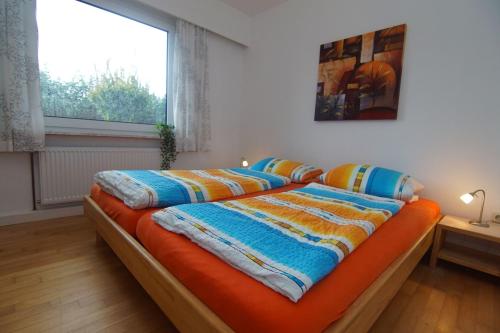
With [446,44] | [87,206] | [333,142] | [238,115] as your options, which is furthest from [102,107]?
[446,44]

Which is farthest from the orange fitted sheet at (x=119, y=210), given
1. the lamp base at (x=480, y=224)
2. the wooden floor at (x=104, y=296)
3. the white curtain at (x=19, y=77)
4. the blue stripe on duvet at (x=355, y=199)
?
the lamp base at (x=480, y=224)

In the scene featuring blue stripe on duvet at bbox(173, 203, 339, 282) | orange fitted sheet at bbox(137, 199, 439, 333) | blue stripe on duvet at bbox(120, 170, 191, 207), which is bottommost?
orange fitted sheet at bbox(137, 199, 439, 333)

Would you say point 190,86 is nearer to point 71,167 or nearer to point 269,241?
point 71,167

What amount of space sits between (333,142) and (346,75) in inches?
28.2

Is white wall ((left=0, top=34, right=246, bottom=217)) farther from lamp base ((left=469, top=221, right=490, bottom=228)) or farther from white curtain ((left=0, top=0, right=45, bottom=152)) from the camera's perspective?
lamp base ((left=469, top=221, right=490, bottom=228))

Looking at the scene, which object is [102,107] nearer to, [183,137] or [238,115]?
[183,137]

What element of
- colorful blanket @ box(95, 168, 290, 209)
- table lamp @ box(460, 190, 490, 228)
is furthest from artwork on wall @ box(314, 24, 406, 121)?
colorful blanket @ box(95, 168, 290, 209)

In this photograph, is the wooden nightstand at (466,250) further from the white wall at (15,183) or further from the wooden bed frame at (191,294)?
the white wall at (15,183)

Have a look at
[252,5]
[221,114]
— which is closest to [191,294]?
[221,114]

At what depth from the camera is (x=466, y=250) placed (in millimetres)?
1896

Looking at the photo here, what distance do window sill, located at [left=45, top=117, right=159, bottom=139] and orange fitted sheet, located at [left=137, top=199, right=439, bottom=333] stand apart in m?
1.74

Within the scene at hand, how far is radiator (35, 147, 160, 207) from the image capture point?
226cm

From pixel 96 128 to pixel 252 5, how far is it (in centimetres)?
251

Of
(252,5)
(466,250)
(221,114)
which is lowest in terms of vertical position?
(466,250)
